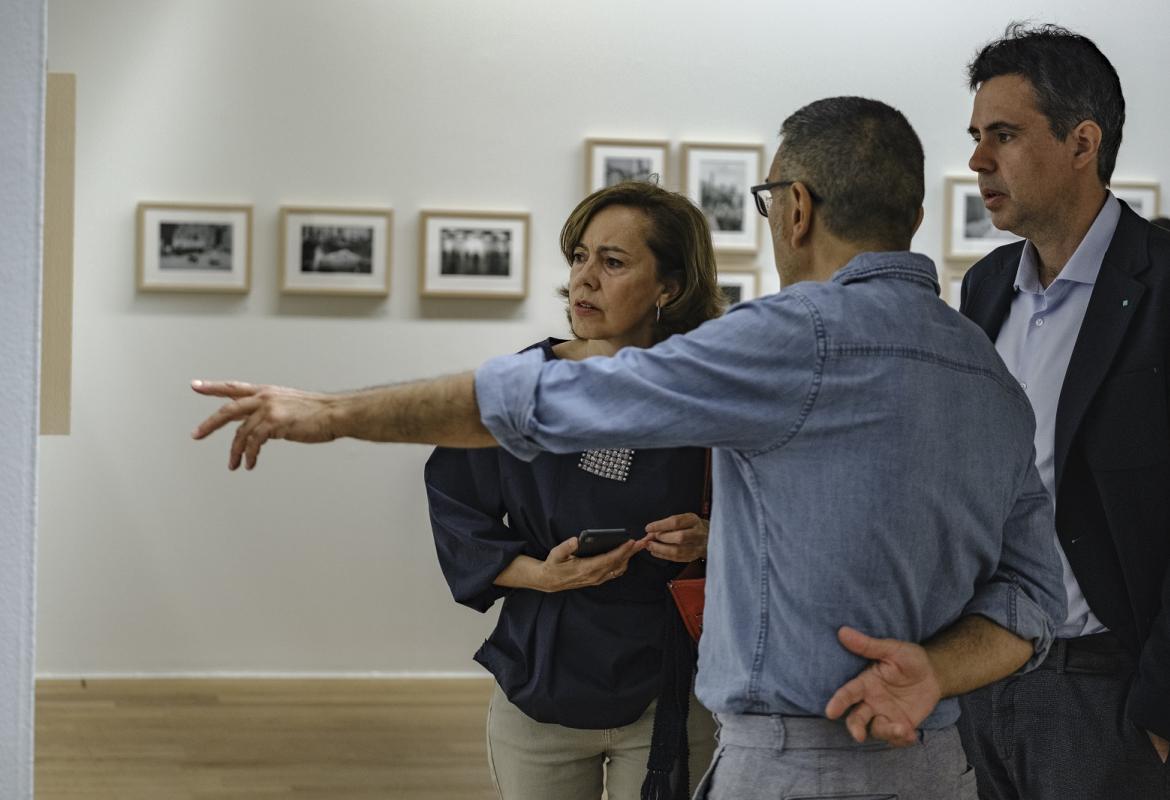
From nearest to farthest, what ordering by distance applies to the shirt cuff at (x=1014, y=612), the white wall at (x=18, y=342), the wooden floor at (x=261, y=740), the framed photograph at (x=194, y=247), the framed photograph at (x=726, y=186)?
the shirt cuff at (x=1014, y=612)
the white wall at (x=18, y=342)
the wooden floor at (x=261, y=740)
the framed photograph at (x=194, y=247)
the framed photograph at (x=726, y=186)

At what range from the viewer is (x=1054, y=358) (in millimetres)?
2494

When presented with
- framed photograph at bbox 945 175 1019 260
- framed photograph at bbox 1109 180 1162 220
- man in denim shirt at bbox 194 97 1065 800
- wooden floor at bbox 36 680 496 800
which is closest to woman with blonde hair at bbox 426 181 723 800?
man in denim shirt at bbox 194 97 1065 800

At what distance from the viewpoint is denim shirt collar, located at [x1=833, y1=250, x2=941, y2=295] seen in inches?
67.2

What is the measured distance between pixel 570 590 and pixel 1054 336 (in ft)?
3.42

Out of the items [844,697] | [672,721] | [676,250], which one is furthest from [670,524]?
[844,697]

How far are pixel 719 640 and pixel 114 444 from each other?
480 cm

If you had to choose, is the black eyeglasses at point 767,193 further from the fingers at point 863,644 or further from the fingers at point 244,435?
the fingers at point 244,435

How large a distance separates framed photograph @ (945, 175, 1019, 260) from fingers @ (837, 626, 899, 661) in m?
5.00

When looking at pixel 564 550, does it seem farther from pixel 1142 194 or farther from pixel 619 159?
pixel 1142 194

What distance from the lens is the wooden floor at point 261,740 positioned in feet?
14.8

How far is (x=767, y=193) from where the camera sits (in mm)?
1941

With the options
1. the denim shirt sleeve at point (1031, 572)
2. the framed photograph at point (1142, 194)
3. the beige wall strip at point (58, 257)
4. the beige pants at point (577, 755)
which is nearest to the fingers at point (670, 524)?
the beige pants at point (577, 755)

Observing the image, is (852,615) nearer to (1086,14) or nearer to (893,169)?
(893,169)

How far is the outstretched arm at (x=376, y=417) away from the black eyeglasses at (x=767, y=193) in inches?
20.3
